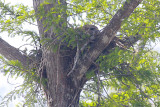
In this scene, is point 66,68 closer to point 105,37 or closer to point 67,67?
point 67,67

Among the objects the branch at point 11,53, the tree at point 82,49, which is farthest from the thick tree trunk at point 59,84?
the branch at point 11,53

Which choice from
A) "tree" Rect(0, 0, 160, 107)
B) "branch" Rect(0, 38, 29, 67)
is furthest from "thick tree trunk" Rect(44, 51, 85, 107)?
"branch" Rect(0, 38, 29, 67)

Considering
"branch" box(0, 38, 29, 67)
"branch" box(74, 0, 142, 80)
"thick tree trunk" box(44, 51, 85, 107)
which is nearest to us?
"branch" box(74, 0, 142, 80)

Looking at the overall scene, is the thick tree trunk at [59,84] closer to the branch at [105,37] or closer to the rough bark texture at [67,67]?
the rough bark texture at [67,67]

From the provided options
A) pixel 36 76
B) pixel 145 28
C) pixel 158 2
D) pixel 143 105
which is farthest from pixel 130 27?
pixel 36 76

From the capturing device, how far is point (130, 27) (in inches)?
115

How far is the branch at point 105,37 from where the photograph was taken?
9.00 ft

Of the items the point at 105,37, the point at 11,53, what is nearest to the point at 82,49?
the point at 105,37

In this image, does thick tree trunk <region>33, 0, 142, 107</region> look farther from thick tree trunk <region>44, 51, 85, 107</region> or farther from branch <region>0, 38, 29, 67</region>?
branch <region>0, 38, 29, 67</region>

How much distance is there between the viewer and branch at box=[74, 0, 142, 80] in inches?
108

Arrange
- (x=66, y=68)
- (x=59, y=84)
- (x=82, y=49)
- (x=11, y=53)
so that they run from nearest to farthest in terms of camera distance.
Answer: (x=82, y=49)
(x=59, y=84)
(x=66, y=68)
(x=11, y=53)

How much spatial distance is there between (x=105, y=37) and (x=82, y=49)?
0.32m

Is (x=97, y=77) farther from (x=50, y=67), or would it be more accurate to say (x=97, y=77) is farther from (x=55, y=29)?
(x=55, y=29)

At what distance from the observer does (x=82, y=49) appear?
9.46 ft
